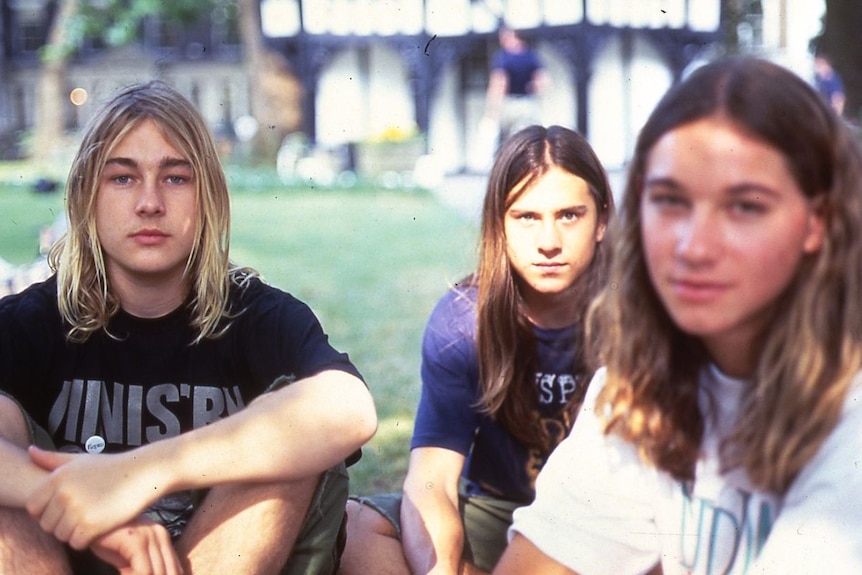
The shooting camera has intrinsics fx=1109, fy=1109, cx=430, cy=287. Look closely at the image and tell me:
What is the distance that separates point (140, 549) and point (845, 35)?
12.5ft

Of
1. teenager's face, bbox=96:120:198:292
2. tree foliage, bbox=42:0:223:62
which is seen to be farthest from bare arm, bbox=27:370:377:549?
tree foliage, bbox=42:0:223:62

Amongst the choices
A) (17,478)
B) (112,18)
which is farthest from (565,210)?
(112,18)

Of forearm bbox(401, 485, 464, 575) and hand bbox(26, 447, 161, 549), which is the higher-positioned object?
hand bbox(26, 447, 161, 549)

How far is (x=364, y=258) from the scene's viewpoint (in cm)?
954

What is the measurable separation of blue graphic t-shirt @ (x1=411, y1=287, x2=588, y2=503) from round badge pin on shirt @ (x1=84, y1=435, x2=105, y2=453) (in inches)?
27.8

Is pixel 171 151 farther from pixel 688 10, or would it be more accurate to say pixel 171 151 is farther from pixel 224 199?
pixel 688 10

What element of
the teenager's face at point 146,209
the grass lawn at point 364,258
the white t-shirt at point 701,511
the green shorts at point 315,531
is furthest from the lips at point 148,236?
the white t-shirt at point 701,511

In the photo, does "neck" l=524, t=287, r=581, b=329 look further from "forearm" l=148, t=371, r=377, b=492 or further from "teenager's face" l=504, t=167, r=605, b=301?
"forearm" l=148, t=371, r=377, b=492

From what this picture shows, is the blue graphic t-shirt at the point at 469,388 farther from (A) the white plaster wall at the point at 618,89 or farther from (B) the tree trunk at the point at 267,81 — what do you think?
(B) the tree trunk at the point at 267,81

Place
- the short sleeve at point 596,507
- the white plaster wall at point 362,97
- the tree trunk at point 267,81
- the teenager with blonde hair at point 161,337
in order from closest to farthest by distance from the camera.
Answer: the short sleeve at point 596,507, the teenager with blonde hair at point 161,337, the white plaster wall at point 362,97, the tree trunk at point 267,81

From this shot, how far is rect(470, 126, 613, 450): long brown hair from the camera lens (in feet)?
8.34

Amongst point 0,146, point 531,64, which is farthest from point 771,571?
point 0,146

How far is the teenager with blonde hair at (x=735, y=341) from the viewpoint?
140 cm

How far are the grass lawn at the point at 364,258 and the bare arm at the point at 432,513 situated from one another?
50cm
